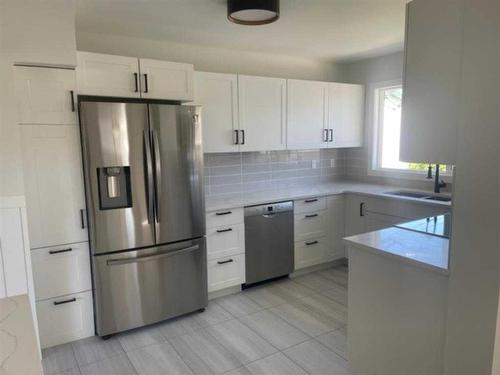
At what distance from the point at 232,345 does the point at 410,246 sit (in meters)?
1.48

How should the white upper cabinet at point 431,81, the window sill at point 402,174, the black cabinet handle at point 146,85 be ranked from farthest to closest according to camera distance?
1. the window sill at point 402,174
2. the black cabinet handle at point 146,85
3. the white upper cabinet at point 431,81

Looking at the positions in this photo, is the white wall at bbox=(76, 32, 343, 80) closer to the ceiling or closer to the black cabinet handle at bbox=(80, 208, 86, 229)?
the ceiling

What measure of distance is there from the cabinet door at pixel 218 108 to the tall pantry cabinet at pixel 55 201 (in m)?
1.14

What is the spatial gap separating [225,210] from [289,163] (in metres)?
1.35

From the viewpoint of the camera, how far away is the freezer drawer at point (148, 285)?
8.83 ft

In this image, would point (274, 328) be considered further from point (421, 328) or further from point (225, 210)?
point (421, 328)

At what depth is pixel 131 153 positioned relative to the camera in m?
2.65

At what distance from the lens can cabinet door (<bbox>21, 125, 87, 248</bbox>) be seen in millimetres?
2428

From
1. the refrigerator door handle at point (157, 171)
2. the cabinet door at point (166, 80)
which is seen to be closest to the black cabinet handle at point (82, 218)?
the refrigerator door handle at point (157, 171)

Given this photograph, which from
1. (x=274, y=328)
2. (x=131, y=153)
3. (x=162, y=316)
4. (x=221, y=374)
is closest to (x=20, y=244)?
(x=131, y=153)

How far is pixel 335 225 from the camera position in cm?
409

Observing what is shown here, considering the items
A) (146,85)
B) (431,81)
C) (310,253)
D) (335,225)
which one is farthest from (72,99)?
(335,225)

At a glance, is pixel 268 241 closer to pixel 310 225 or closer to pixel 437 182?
pixel 310 225

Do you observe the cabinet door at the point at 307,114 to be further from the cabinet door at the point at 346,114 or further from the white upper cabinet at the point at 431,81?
the white upper cabinet at the point at 431,81
